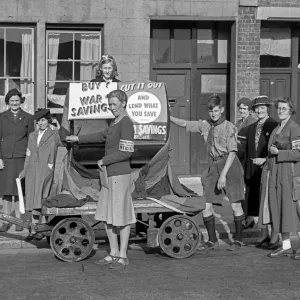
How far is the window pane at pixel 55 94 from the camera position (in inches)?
520

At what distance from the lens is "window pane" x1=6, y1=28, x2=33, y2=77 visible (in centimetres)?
1306

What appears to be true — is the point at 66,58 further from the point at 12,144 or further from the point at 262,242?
the point at 262,242

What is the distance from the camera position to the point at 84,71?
13336mm

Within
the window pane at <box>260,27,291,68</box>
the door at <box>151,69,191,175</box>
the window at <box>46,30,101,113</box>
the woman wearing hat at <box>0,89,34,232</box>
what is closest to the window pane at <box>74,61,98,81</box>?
the window at <box>46,30,101,113</box>

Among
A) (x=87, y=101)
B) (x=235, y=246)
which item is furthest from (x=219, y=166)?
(x=87, y=101)

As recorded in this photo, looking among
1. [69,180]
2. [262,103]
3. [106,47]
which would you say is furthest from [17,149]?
[106,47]

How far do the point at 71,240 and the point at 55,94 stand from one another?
20.3ft

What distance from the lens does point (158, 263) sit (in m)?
7.53

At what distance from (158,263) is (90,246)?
75cm

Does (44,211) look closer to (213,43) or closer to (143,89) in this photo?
(143,89)

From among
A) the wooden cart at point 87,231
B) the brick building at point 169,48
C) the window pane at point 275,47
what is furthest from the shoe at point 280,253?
the window pane at point 275,47

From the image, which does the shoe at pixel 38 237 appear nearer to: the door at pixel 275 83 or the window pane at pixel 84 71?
the window pane at pixel 84 71

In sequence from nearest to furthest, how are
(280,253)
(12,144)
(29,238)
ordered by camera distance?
(280,253)
(29,238)
(12,144)

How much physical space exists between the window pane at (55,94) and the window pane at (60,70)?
0.37 feet
